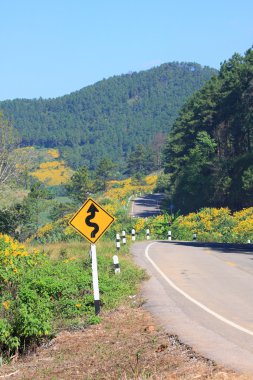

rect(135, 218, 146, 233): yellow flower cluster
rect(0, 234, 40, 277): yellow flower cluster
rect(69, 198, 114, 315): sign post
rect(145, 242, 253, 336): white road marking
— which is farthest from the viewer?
rect(135, 218, 146, 233): yellow flower cluster

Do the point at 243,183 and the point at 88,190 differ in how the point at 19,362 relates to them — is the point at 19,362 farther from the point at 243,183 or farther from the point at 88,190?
the point at 88,190

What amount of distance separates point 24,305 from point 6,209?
2658 cm

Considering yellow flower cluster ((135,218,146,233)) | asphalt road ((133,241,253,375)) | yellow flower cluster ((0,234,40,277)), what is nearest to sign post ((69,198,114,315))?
asphalt road ((133,241,253,375))

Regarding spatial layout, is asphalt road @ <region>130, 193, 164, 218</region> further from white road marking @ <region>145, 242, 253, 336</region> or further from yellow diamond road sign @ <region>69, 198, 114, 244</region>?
yellow diamond road sign @ <region>69, 198, 114, 244</region>

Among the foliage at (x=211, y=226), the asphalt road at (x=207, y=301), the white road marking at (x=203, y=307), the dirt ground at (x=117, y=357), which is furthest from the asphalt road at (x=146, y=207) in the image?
the dirt ground at (x=117, y=357)

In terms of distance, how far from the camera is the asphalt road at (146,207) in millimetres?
95000

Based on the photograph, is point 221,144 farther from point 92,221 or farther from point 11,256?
point 92,221

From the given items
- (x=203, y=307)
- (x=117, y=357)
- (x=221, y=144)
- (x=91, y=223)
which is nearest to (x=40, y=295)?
(x=91, y=223)

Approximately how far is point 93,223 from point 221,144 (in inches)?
2699

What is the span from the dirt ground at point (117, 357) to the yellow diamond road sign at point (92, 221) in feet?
5.75

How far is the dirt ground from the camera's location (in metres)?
8.71

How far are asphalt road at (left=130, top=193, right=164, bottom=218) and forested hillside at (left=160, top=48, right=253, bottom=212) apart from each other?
846 centimetres

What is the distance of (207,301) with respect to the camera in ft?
49.5

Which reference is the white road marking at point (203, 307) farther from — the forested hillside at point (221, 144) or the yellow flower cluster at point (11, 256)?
the forested hillside at point (221, 144)
